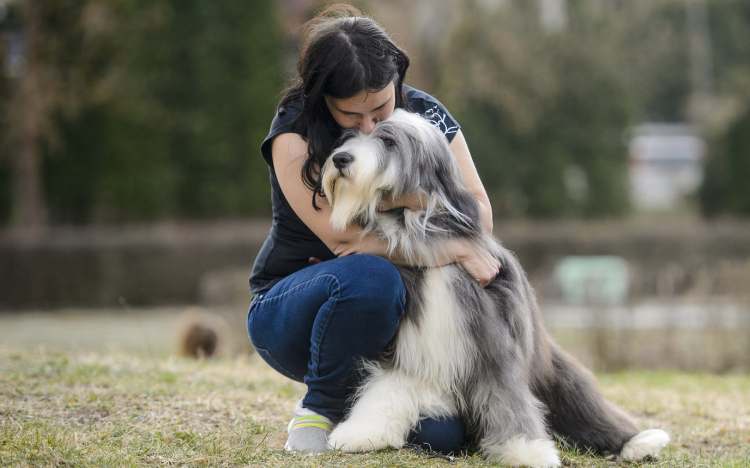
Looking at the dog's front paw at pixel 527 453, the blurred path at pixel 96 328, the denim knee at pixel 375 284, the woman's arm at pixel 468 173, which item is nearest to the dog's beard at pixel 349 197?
the denim knee at pixel 375 284

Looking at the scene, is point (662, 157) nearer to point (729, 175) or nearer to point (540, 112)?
point (729, 175)

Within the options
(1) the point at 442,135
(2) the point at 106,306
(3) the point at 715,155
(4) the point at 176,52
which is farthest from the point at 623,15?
(1) the point at 442,135

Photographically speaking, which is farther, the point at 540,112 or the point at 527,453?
the point at 540,112

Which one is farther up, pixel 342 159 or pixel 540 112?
pixel 540 112

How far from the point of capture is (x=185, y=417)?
10.3 feet

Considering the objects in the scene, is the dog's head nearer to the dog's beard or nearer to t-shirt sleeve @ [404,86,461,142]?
the dog's beard

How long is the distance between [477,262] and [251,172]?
477 inches

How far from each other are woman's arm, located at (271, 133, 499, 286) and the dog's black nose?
0.23 meters

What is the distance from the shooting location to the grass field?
2547 mm

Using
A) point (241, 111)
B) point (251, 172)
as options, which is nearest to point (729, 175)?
point (251, 172)

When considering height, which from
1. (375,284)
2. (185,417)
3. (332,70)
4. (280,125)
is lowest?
(185,417)

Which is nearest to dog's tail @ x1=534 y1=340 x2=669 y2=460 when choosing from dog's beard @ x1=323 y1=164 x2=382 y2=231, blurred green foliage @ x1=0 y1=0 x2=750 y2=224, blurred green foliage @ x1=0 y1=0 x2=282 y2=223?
dog's beard @ x1=323 y1=164 x2=382 y2=231

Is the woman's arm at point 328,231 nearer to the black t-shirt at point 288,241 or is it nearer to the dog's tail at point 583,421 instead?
the black t-shirt at point 288,241

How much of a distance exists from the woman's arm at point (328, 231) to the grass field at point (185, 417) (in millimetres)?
704
